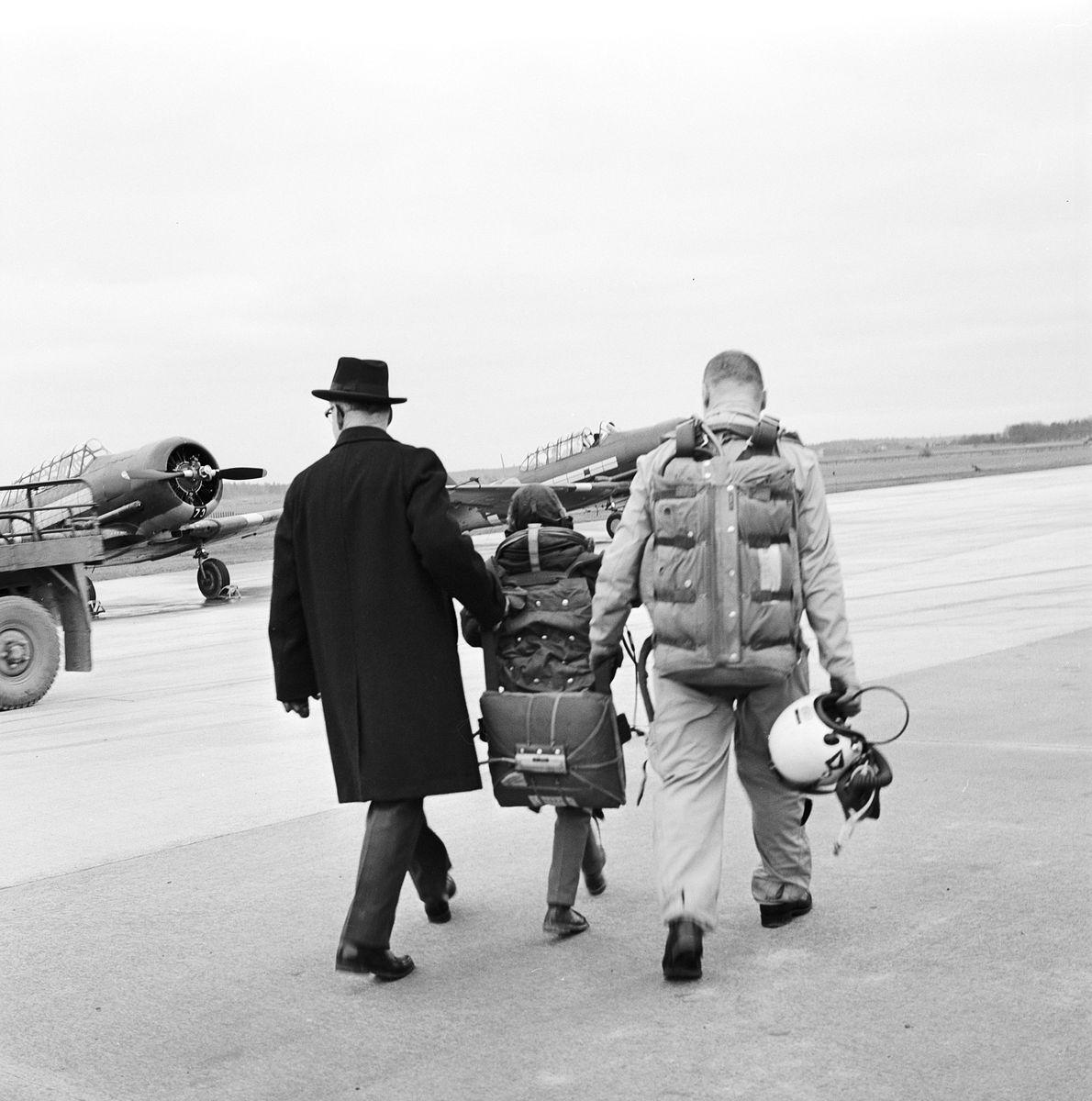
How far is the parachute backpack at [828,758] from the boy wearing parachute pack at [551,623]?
74 centimetres

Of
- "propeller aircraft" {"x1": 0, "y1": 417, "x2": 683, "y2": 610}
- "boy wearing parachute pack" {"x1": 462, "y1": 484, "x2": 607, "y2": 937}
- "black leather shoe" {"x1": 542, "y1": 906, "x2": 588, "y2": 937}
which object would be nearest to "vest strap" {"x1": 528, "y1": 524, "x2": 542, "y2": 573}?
"boy wearing parachute pack" {"x1": 462, "y1": 484, "x2": 607, "y2": 937}

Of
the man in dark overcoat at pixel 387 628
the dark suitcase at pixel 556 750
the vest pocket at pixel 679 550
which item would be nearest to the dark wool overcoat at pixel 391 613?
the man in dark overcoat at pixel 387 628

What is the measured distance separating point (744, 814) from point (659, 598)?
84.3 inches

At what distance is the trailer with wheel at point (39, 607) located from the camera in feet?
39.3

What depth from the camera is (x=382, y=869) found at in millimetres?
4488

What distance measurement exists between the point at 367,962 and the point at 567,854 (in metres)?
0.78

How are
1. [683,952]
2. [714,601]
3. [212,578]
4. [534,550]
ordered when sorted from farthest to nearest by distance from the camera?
[212,578]
[534,550]
[714,601]
[683,952]

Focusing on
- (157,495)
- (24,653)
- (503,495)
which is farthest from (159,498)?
(24,653)

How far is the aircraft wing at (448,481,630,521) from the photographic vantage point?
104 feet

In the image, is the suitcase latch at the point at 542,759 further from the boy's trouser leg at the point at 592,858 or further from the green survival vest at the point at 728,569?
the green survival vest at the point at 728,569

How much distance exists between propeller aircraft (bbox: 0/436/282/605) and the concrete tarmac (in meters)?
15.4

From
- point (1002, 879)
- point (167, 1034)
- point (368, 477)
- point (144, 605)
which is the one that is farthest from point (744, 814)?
point (144, 605)

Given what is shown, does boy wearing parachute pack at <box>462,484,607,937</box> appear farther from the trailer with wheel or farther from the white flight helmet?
the trailer with wheel

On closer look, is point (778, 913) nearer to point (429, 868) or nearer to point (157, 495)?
point (429, 868)
